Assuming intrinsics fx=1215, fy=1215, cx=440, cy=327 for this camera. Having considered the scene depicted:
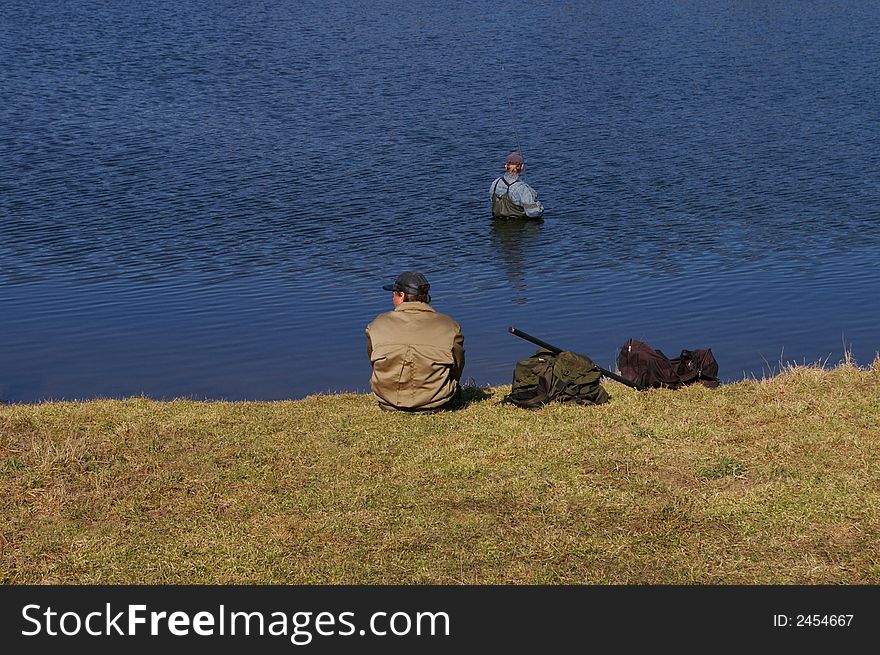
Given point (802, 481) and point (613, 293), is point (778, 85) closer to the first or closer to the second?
point (613, 293)

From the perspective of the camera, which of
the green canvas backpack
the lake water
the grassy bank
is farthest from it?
the lake water

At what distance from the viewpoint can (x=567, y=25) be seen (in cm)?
5781

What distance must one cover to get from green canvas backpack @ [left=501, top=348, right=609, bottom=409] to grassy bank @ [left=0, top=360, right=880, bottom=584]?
27 centimetres

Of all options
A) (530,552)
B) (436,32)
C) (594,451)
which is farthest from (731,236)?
(436,32)

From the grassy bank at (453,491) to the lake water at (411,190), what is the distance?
4305 mm

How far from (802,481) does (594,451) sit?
214 centimetres

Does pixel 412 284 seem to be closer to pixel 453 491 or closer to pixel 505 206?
pixel 453 491

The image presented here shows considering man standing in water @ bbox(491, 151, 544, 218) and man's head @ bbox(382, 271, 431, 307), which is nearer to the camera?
man's head @ bbox(382, 271, 431, 307)

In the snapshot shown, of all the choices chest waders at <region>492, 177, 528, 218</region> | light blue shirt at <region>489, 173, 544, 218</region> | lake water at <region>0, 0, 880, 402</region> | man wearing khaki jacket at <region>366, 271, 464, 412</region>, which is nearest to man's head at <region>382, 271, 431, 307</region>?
man wearing khaki jacket at <region>366, 271, 464, 412</region>

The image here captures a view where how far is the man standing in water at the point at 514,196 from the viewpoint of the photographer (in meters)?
29.9

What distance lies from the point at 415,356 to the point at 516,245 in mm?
14393

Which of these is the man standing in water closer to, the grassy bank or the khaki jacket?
the grassy bank

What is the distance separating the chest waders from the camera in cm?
3006

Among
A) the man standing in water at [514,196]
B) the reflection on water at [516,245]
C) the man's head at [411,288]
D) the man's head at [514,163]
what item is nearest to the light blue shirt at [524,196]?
the man standing in water at [514,196]
